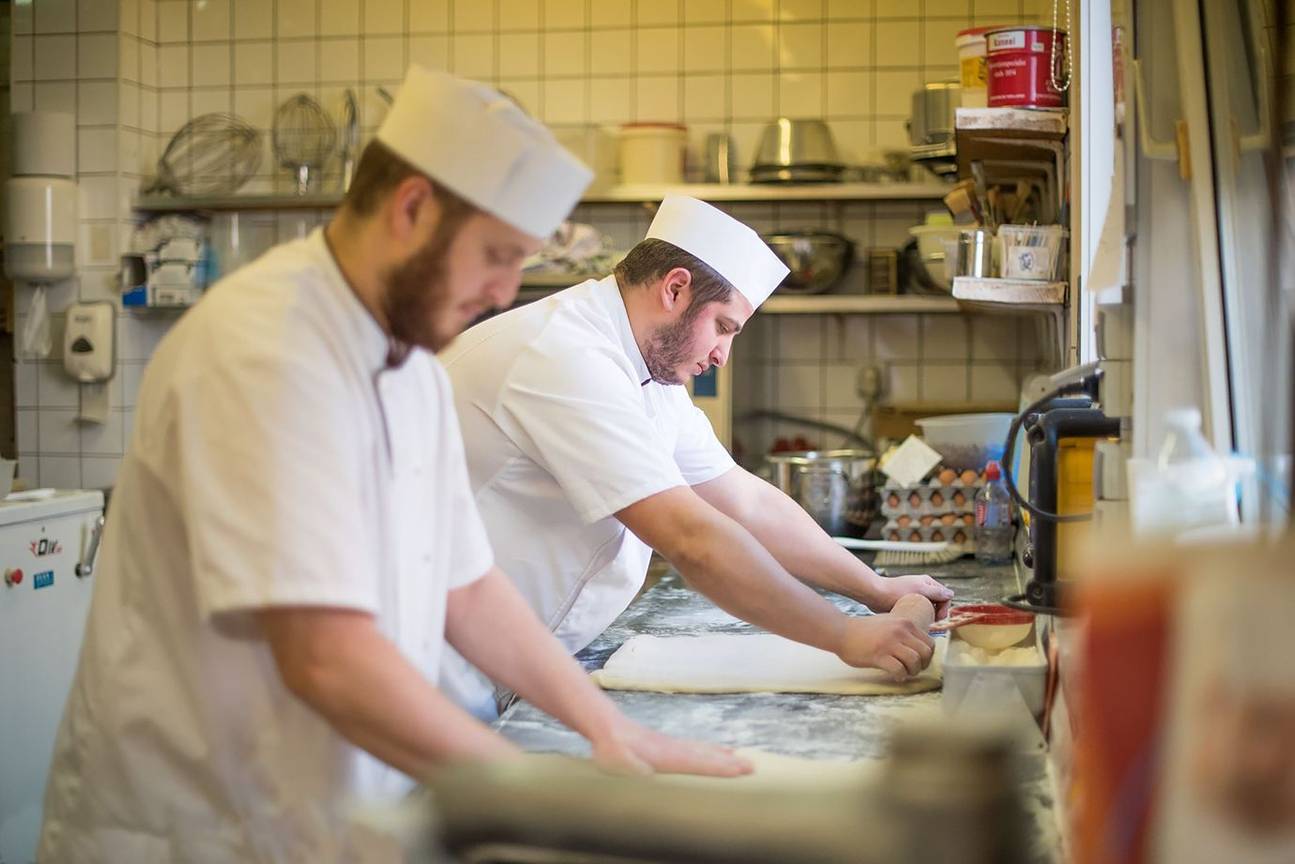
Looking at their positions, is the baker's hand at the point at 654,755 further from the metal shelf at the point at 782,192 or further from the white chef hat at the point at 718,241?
the metal shelf at the point at 782,192

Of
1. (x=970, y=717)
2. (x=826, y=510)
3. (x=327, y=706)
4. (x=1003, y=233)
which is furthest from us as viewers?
(x=826, y=510)

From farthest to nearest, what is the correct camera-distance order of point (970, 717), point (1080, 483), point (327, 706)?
1. point (1080, 483)
2. point (970, 717)
3. point (327, 706)

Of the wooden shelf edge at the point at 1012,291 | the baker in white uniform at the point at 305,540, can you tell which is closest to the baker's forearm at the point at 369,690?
the baker in white uniform at the point at 305,540

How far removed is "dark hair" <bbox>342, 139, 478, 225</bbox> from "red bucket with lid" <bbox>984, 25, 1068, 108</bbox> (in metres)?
1.66

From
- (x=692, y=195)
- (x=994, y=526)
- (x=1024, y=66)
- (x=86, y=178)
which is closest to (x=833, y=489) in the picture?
(x=994, y=526)

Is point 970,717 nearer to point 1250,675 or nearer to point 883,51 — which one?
point 1250,675

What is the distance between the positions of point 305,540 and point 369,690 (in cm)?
14

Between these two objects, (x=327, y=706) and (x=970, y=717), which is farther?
(x=970, y=717)

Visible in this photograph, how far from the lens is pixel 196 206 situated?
15.7ft

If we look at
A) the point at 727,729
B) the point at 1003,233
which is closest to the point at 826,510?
the point at 1003,233

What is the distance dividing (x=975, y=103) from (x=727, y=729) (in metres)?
1.71

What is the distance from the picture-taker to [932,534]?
3236 millimetres

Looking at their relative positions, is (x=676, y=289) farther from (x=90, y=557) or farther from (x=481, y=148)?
(x=90, y=557)

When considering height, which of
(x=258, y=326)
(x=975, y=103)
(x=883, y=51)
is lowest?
(x=258, y=326)
